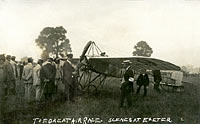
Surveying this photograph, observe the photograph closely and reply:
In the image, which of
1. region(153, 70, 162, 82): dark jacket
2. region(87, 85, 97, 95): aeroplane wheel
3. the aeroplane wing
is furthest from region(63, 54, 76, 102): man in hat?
region(153, 70, 162, 82): dark jacket

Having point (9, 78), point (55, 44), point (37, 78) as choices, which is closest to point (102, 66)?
point (55, 44)

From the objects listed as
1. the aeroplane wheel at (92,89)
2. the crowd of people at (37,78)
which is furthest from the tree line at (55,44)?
the aeroplane wheel at (92,89)

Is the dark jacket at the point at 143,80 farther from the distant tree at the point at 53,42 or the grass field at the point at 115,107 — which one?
the distant tree at the point at 53,42

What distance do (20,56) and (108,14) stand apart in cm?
157

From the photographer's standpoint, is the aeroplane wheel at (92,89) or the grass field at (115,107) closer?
the grass field at (115,107)

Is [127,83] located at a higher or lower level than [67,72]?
lower

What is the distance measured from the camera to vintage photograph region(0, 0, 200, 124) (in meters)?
3.46

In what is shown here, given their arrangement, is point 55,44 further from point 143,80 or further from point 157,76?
point 157,76

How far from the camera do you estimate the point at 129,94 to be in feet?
11.6

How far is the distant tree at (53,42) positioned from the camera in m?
3.48

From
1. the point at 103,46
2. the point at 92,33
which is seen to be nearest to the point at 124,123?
the point at 103,46

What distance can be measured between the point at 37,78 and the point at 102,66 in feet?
3.70

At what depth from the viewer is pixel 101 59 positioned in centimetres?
375

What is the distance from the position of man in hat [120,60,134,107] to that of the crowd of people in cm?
78
